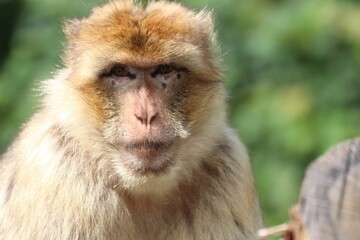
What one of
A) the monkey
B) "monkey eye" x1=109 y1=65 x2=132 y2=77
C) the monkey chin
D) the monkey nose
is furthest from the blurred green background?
the monkey nose

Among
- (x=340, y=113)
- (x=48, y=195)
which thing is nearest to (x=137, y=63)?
(x=48, y=195)

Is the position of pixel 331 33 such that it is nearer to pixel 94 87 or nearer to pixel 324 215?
pixel 94 87

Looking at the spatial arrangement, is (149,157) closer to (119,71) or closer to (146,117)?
(146,117)

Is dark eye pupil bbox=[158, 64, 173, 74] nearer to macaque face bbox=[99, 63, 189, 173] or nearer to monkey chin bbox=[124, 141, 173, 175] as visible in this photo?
macaque face bbox=[99, 63, 189, 173]

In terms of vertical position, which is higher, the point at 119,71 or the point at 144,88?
the point at 119,71

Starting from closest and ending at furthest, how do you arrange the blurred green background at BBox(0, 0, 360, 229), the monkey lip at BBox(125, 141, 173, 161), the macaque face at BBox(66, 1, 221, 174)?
the monkey lip at BBox(125, 141, 173, 161)
the macaque face at BBox(66, 1, 221, 174)
the blurred green background at BBox(0, 0, 360, 229)

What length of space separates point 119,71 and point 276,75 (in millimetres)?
4512

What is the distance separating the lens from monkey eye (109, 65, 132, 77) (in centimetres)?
643

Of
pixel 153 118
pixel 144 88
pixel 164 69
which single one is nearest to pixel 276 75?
pixel 164 69

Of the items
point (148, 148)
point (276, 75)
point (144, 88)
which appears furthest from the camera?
point (276, 75)

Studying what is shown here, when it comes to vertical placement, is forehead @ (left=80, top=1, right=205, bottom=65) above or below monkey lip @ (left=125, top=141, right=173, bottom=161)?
above

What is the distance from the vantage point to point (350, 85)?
10797mm

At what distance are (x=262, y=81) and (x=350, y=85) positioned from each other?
80 cm

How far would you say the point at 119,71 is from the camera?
645 cm
